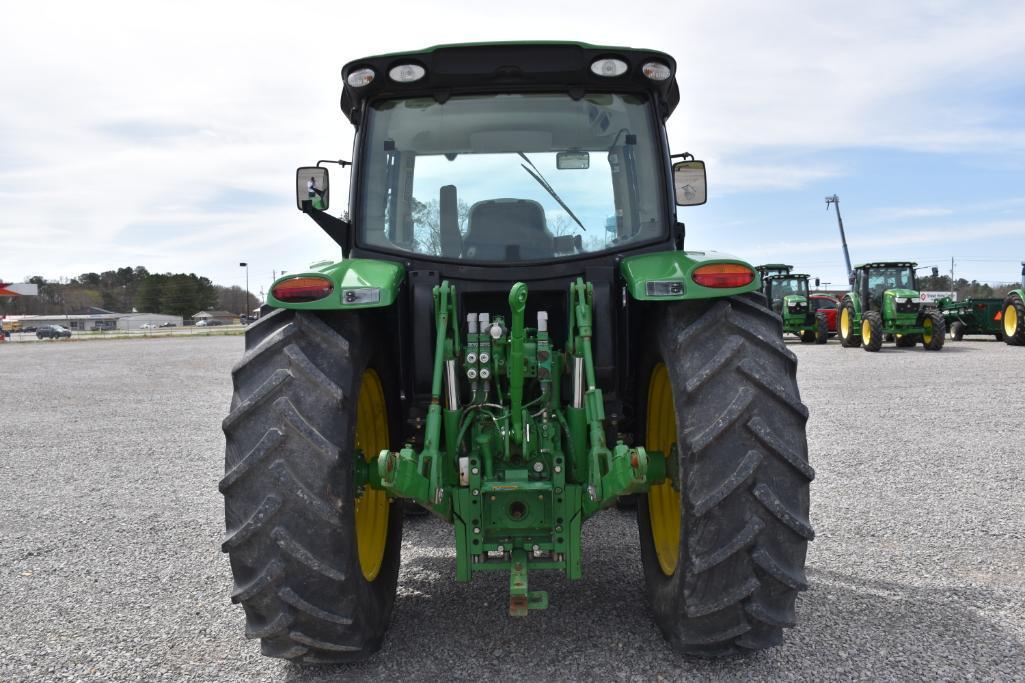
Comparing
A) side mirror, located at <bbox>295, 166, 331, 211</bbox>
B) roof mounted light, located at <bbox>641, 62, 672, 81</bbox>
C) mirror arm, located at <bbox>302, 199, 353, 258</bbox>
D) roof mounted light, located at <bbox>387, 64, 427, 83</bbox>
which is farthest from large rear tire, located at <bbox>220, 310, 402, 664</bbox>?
roof mounted light, located at <bbox>641, 62, 672, 81</bbox>

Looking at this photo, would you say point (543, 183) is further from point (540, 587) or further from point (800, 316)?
point (800, 316)

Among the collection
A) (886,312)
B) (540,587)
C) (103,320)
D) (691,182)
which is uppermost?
(691,182)

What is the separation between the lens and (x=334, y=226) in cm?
354

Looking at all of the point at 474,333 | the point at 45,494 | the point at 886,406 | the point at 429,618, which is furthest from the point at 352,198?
the point at 886,406

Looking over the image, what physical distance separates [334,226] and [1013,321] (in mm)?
22478

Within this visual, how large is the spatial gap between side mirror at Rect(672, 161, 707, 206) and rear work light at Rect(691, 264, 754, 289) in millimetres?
860

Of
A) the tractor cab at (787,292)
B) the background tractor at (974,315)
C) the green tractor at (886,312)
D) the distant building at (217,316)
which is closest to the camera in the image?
the green tractor at (886,312)

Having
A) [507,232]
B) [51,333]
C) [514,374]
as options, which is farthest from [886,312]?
[51,333]

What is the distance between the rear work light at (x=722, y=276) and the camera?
9.14ft

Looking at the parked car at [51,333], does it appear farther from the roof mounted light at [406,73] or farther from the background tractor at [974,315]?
the roof mounted light at [406,73]

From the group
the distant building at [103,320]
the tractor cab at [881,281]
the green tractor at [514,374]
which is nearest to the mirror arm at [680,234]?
the green tractor at [514,374]

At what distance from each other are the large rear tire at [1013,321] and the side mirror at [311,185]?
21.4m

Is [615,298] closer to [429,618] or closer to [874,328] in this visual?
[429,618]

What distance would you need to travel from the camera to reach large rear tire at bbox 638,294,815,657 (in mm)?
2574
